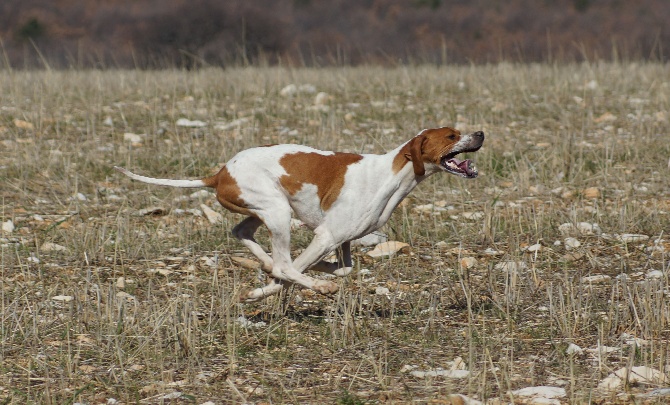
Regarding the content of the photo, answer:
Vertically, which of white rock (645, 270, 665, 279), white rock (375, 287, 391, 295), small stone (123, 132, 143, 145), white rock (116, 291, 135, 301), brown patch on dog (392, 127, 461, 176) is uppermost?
brown patch on dog (392, 127, 461, 176)

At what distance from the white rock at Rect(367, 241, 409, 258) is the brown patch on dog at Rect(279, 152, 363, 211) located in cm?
141

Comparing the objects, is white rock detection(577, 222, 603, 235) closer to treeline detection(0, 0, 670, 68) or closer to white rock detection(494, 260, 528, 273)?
white rock detection(494, 260, 528, 273)

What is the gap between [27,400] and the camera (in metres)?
4.09

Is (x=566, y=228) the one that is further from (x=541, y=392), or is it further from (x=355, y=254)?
(x=541, y=392)

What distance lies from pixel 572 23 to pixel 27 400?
3089 cm

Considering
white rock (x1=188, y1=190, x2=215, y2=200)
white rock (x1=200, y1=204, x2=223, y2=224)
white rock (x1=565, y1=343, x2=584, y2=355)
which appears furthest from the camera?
white rock (x1=188, y1=190, x2=215, y2=200)

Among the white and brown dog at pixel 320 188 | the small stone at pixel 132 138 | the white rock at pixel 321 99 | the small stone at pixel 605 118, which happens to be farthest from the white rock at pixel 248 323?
the small stone at pixel 605 118

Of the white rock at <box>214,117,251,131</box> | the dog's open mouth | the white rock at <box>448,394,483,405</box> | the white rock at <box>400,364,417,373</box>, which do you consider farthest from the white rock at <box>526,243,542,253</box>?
the white rock at <box>214,117,251,131</box>

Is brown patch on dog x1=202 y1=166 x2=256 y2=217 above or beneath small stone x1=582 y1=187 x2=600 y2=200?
above

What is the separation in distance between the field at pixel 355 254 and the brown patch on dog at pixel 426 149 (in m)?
0.72

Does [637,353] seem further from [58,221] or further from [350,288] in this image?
[58,221]

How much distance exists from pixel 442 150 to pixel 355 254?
163 centimetres

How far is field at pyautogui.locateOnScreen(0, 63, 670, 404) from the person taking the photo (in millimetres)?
4387

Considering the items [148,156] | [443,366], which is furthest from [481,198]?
[443,366]
